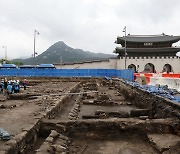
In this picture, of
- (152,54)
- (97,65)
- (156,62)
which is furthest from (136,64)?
(97,65)

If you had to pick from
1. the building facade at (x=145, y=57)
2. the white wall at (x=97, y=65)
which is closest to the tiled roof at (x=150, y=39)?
the building facade at (x=145, y=57)

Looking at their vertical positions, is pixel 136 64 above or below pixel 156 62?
below

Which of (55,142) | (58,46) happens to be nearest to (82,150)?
(55,142)

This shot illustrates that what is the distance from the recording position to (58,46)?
15125cm

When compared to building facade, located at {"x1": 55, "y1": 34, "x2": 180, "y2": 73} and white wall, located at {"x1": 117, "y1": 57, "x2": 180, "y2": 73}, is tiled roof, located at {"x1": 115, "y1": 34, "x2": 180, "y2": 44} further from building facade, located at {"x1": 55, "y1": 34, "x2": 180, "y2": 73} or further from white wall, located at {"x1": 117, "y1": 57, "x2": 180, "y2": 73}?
white wall, located at {"x1": 117, "y1": 57, "x2": 180, "y2": 73}

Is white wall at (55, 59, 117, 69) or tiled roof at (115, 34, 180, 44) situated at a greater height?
tiled roof at (115, 34, 180, 44)

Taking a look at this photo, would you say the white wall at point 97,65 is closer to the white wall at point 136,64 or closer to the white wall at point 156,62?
the white wall at point 136,64

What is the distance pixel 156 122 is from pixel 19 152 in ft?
15.2

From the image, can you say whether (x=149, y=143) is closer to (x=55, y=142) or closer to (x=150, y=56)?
(x=55, y=142)

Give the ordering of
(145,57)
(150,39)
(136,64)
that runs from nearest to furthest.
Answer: (145,57), (136,64), (150,39)

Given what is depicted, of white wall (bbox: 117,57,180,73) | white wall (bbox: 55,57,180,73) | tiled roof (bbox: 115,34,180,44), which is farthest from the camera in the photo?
tiled roof (bbox: 115,34,180,44)

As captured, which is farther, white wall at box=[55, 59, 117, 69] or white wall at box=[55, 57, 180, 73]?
white wall at box=[55, 57, 180, 73]

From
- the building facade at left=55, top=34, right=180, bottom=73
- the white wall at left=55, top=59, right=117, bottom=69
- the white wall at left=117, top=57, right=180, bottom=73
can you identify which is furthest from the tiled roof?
the white wall at left=55, top=59, right=117, bottom=69

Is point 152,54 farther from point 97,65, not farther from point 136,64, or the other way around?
point 97,65
